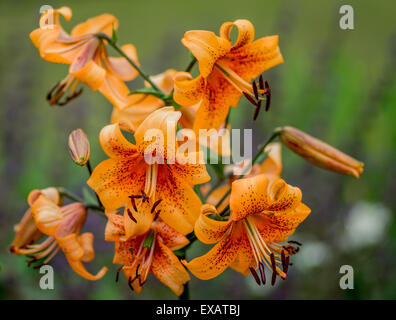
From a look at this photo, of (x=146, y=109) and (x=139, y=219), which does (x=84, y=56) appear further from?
(x=139, y=219)

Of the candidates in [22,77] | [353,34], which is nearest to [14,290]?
[22,77]

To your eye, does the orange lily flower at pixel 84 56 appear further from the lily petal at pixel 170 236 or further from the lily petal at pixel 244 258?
the lily petal at pixel 244 258

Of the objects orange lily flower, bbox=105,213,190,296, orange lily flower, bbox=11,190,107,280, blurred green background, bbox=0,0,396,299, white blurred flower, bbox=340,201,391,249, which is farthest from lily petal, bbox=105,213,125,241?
white blurred flower, bbox=340,201,391,249

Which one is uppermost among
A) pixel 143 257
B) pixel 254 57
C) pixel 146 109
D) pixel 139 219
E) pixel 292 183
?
pixel 254 57

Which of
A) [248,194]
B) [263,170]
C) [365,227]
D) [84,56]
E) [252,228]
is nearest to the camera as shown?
[248,194]

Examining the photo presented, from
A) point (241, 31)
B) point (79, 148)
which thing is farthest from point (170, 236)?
point (241, 31)

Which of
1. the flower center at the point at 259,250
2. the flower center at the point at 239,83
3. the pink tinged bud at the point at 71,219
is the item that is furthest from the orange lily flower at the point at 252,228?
the pink tinged bud at the point at 71,219

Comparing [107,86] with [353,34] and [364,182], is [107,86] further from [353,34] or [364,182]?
[353,34]
